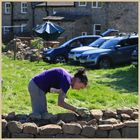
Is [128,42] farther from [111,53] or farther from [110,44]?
[111,53]

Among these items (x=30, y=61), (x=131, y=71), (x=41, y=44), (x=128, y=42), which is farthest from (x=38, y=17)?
(x=131, y=71)

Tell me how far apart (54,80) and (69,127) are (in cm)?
97

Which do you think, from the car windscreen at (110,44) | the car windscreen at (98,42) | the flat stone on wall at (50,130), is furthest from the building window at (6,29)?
the flat stone on wall at (50,130)

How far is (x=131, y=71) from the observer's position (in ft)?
70.4

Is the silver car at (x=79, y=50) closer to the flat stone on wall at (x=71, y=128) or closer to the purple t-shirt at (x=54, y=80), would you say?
the purple t-shirt at (x=54, y=80)

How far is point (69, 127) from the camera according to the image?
835cm

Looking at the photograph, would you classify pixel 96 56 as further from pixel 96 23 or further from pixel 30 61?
pixel 96 23

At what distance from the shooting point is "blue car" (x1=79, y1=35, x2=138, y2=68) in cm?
2438

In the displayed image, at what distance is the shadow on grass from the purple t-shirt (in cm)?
698

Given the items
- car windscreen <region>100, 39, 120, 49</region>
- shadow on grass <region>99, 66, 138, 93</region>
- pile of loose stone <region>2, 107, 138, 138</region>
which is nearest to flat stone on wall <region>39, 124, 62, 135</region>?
pile of loose stone <region>2, 107, 138, 138</region>

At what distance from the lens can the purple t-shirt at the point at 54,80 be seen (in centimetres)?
864

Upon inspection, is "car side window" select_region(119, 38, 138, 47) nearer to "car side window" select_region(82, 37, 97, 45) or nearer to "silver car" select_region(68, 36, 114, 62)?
"silver car" select_region(68, 36, 114, 62)

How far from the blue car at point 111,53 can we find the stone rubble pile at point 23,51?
16.7ft

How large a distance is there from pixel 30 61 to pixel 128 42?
6645mm
